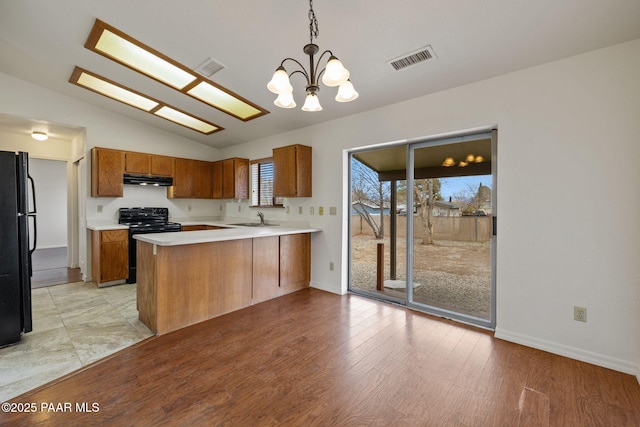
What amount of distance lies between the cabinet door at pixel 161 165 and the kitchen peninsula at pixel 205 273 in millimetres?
2430

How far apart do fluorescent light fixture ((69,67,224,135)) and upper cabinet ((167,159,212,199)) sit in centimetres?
78

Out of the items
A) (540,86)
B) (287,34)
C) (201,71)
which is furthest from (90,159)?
(540,86)

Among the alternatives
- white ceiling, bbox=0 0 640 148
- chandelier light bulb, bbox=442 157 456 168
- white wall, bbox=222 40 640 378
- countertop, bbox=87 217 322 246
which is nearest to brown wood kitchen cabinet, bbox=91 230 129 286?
countertop, bbox=87 217 322 246

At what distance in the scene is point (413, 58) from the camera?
8.27ft

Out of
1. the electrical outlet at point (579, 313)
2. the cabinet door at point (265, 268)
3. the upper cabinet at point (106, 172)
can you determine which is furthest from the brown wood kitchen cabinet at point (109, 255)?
the electrical outlet at point (579, 313)

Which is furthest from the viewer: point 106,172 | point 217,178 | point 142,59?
point 217,178

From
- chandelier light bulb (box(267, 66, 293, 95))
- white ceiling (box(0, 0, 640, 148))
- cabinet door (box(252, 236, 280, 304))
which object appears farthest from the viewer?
cabinet door (box(252, 236, 280, 304))

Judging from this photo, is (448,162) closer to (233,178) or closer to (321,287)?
(321,287)

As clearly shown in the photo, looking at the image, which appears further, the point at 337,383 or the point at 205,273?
the point at 205,273

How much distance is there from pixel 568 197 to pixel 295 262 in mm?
3068

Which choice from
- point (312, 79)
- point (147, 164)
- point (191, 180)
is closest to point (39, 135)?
point (147, 164)

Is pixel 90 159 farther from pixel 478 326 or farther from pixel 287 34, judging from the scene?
pixel 478 326

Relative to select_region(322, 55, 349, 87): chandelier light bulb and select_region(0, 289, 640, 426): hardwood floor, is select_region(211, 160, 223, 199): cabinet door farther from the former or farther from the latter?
select_region(322, 55, 349, 87): chandelier light bulb

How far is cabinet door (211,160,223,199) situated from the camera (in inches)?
221
